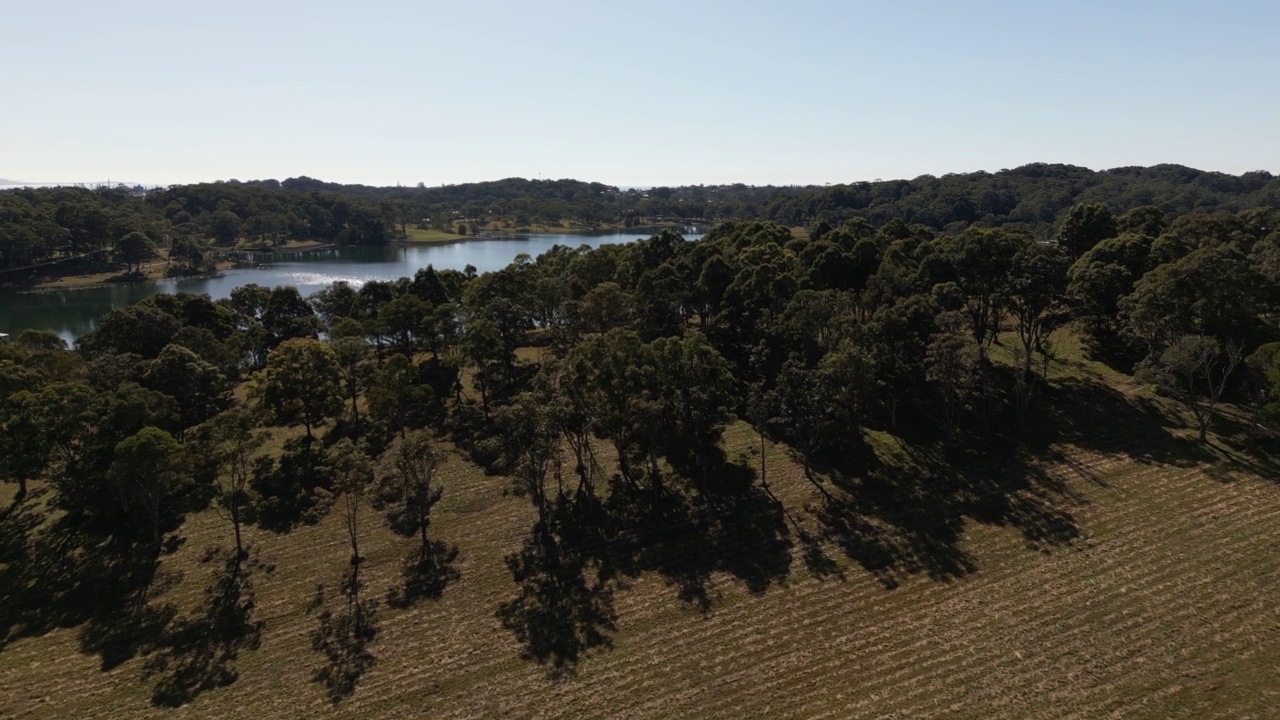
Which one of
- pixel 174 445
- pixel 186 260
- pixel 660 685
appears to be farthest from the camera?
pixel 186 260

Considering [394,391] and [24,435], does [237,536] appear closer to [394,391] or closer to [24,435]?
[394,391]

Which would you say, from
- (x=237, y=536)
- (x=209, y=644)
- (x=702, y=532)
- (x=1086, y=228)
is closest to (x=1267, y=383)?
(x=1086, y=228)

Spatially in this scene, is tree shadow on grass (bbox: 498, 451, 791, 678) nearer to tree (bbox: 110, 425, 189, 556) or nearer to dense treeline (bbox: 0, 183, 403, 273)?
tree (bbox: 110, 425, 189, 556)

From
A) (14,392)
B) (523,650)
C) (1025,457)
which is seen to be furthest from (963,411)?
(14,392)

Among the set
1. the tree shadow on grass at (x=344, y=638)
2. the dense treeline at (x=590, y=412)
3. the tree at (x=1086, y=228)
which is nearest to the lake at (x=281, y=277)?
the dense treeline at (x=590, y=412)

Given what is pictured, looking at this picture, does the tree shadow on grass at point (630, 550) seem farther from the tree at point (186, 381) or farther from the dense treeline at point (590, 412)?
the tree at point (186, 381)

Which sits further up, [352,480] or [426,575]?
[352,480]

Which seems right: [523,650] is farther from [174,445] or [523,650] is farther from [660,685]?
[174,445]
